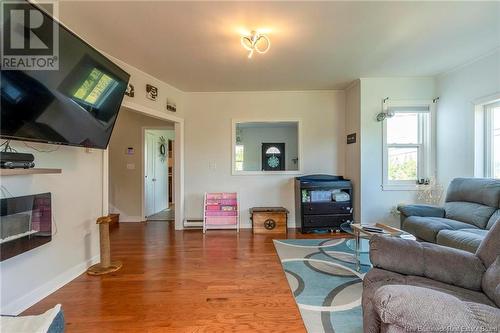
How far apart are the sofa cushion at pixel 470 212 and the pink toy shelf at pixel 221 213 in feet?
9.78

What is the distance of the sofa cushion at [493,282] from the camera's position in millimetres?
1171

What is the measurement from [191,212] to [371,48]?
147 inches

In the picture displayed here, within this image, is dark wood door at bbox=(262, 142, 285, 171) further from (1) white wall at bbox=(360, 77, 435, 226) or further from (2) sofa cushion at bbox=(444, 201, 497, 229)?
(2) sofa cushion at bbox=(444, 201, 497, 229)

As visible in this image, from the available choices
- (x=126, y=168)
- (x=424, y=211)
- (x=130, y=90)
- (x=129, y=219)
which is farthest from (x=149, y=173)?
(x=424, y=211)

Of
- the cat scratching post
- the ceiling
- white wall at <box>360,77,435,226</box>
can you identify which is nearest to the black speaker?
the cat scratching post

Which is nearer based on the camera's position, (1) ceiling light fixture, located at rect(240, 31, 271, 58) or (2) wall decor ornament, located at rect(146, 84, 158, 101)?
(1) ceiling light fixture, located at rect(240, 31, 271, 58)

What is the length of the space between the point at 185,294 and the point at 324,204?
263 centimetres

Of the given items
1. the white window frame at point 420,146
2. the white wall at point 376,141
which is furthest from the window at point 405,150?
the white wall at point 376,141

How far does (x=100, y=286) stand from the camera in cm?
226

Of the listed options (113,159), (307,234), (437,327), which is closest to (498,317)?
(437,327)

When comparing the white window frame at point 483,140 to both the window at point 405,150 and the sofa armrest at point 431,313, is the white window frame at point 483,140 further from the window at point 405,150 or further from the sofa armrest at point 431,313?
the sofa armrest at point 431,313

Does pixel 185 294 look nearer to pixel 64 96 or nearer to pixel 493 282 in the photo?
pixel 64 96

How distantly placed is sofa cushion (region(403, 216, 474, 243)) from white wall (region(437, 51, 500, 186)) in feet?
3.35

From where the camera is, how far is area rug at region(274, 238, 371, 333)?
1712 mm
